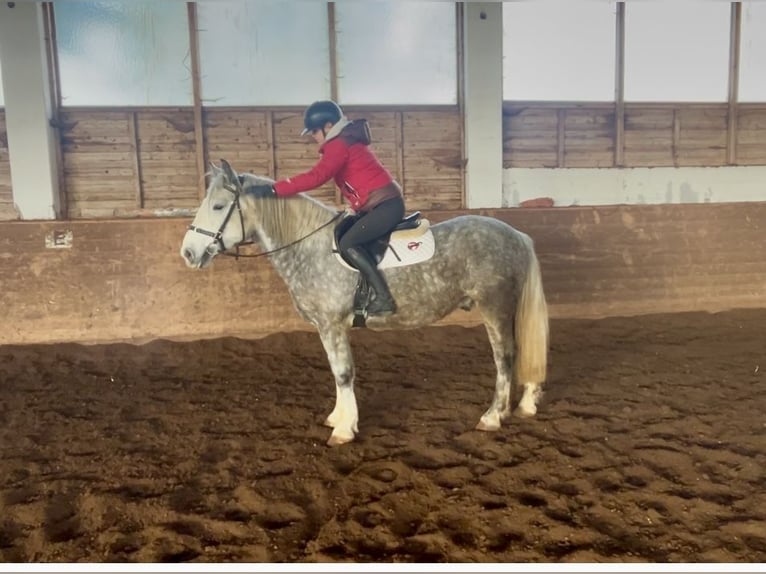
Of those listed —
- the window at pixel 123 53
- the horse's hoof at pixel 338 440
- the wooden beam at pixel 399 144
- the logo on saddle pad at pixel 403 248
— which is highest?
the window at pixel 123 53

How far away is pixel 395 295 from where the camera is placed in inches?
127

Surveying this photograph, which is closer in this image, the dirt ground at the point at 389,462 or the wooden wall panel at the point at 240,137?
the dirt ground at the point at 389,462

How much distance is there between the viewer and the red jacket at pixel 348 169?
3051 millimetres

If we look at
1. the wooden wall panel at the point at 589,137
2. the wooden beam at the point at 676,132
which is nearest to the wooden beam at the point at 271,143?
the wooden wall panel at the point at 589,137

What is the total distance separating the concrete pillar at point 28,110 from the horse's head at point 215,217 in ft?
19.8

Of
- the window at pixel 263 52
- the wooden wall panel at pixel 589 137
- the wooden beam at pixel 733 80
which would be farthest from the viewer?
the wooden wall panel at pixel 589 137

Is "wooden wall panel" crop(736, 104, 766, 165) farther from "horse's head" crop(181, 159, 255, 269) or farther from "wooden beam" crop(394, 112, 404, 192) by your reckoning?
"horse's head" crop(181, 159, 255, 269)

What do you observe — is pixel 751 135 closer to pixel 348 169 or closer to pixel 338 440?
pixel 348 169

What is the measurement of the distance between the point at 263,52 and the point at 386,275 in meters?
6.18

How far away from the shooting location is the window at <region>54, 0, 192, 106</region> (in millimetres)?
7602

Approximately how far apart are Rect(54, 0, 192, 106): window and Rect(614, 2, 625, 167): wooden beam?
660 centimetres

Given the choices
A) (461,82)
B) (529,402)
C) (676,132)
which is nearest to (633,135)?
(676,132)

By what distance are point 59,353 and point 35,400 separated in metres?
1.37

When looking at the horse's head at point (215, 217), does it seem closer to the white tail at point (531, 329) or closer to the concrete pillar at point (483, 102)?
the white tail at point (531, 329)
